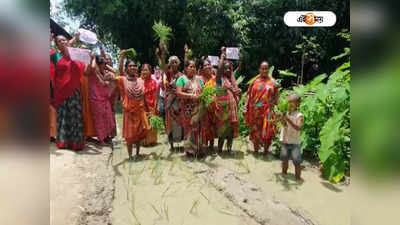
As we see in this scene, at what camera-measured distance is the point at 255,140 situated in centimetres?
484

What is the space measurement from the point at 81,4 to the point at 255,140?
4312mm

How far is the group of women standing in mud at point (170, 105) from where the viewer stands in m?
4.12

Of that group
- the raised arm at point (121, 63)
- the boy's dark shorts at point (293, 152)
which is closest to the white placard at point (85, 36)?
the raised arm at point (121, 63)

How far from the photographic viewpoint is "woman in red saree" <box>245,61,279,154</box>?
4.58m

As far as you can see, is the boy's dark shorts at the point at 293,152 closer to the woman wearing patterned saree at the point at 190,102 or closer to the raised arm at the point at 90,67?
the woman wearing patterned saree at the point at 190,102

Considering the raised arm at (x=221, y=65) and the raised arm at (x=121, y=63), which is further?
the raised arm at (x=221, y=65)

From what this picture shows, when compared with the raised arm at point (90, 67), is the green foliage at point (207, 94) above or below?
below

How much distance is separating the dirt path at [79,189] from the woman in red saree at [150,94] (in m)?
1.57

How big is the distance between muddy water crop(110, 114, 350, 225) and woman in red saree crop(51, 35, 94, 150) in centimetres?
70

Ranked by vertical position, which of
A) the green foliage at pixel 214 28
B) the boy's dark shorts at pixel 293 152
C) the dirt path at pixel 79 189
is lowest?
the dirt path at pixel 79 189

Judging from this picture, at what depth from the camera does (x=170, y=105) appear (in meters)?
4.90

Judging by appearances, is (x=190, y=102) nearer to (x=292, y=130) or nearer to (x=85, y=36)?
(x=292, y=130)

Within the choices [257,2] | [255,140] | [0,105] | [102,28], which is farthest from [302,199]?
[102,28]

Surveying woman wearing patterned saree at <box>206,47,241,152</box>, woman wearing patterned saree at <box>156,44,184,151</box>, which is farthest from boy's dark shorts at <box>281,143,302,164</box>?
woman wearing patterned saree at <box>156,44,184,151</box>
